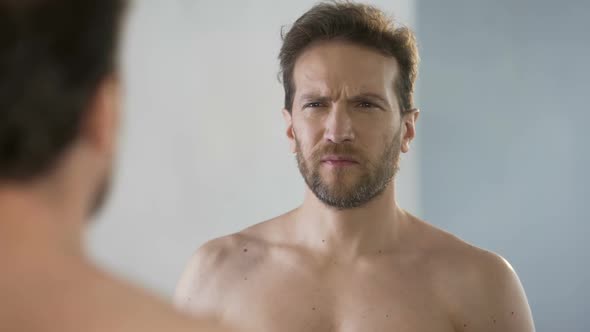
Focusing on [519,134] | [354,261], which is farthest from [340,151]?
[519,134]

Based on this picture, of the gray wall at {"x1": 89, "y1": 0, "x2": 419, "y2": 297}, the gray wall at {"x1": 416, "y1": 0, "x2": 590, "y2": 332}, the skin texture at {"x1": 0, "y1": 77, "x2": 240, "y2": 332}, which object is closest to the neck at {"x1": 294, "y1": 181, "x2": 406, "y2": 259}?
the gray wall at {"x1": 89, "y1": 0, "x2": 419, "y2": 297}

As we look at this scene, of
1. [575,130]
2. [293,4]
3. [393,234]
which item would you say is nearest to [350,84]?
[393,234]

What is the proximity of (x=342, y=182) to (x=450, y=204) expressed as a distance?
1.24m

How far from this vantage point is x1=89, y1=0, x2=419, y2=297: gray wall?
220cm

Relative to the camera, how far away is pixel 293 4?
2.45 meters

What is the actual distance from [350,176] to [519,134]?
1257 mm

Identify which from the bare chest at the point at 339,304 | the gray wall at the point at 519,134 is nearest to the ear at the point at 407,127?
the bare chest at the point at 339,304

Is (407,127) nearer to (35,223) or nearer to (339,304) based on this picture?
(339,304)

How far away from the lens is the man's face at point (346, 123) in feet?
4.49

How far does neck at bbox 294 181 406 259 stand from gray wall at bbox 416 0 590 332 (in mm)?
1077

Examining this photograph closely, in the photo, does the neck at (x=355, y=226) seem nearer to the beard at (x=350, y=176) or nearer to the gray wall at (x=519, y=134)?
the beard at (x=350, y=176)

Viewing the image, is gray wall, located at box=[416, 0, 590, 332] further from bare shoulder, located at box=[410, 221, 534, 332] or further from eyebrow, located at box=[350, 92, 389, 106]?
eyebrow, located at box=[350, 92, 389, 106]

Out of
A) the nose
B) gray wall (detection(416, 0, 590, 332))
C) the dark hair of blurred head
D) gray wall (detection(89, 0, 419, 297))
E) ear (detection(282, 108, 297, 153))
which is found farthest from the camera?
gray wall (detection(416, 0, 590, 332))

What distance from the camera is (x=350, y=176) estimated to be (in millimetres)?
1376
